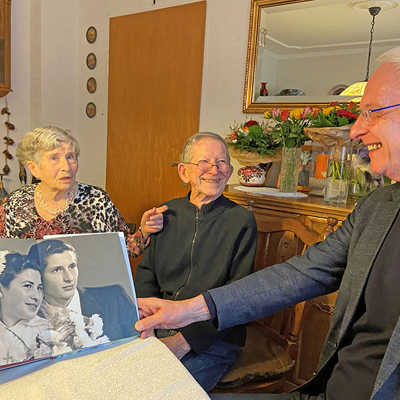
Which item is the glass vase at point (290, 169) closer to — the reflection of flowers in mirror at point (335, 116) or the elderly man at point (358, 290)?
the reflection of flowers in mirror at point (335, 116)

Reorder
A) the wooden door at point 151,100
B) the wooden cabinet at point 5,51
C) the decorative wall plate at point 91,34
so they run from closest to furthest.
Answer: the wooden door at point 151,100 → the wooden cabinet at point 5,51 → the decorative wall plate at point 91,34

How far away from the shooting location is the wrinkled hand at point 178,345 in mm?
1242

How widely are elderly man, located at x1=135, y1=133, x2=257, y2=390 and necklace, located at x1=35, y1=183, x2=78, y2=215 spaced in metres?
0.36

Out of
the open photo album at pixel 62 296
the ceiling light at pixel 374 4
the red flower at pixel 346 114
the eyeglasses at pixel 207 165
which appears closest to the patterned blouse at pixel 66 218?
the eyeglasses at pixel 207 165

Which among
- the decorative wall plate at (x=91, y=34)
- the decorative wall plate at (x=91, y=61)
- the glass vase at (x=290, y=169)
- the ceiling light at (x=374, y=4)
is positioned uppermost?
the decorative wall plate at (x=91, y=34)

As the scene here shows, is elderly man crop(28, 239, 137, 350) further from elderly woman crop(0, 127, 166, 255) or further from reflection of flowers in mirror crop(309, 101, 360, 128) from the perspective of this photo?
reflection of flowers in mirror crop(309, 101, 360, 128)

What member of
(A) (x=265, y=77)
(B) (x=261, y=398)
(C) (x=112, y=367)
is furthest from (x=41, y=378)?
(A) (x=265, y=77)

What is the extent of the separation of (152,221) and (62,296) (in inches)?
29.2

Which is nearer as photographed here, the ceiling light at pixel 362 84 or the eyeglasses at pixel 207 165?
the eyeglasses at pixel 207 165

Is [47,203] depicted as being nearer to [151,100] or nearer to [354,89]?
[354,89]

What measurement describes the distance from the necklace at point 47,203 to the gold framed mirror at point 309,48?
1.41m

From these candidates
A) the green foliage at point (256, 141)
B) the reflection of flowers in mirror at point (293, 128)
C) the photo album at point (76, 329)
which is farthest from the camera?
the green foliage at point (256, 141)

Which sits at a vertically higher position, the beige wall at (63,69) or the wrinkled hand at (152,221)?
the beige wall at (63,69)

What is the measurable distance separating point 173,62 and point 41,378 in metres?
2.58
